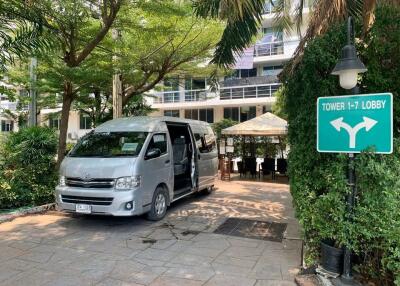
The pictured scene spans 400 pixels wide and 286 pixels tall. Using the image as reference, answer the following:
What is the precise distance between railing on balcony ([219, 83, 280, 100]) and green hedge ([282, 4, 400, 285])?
21689 millimetres

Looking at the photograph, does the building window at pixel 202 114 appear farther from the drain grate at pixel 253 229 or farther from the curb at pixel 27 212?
the drain grate at pixel 253 229

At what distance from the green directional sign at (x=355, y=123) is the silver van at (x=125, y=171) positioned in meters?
3.47

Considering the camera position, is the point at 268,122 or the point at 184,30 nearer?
the point at 184,30

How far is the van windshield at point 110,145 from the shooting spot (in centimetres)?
686

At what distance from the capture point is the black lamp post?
385 centimetres

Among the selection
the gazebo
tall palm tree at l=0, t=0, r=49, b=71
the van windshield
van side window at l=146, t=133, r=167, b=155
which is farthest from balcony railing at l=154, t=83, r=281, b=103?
tall palm tree at l=0, t=0, r=49, b=71

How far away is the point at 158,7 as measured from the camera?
29.6 feet

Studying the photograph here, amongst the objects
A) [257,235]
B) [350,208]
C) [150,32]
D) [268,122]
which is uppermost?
[150,32]

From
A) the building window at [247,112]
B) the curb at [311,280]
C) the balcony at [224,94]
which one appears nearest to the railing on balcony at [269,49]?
the balcony at [224,94]

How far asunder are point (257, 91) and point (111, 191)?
22.1m

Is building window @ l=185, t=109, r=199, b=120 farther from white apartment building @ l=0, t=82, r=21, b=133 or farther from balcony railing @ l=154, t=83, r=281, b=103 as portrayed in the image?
white apartment building @ l=0, t=82, r=21, b=133

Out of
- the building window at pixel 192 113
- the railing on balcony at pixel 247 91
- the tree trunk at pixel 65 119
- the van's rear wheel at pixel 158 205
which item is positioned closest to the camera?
the van's rear wheel at pixel 158 205

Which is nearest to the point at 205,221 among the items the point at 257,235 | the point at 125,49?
the point at 257,235

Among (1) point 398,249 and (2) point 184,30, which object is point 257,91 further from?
(1) point 398,249
